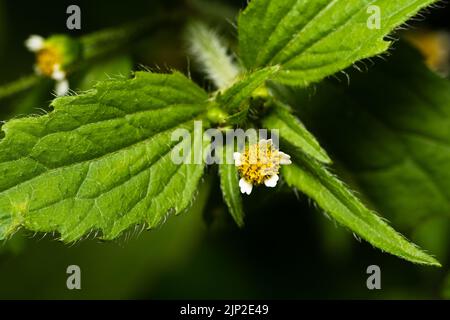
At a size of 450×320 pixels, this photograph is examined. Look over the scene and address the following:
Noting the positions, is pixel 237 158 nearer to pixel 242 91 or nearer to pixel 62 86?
pixel 242 91

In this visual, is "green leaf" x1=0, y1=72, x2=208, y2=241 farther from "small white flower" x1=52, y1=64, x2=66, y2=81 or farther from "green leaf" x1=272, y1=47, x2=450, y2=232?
"green leaf" x1=272, y1=47, x2=450, y2=232

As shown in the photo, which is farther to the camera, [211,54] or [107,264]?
[107,264]

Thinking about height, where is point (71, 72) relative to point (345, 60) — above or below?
above

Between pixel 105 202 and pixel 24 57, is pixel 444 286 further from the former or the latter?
pixel 24 57

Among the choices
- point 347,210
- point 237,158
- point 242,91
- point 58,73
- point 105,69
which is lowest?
point 347,210

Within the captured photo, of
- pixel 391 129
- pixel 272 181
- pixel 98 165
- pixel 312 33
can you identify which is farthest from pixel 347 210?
pixel 391 129

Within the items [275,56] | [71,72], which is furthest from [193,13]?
[275,56]

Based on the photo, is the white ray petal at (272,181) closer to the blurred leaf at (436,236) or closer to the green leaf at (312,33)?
the green leaf at (312,33)
